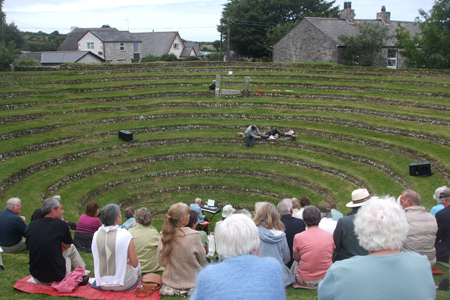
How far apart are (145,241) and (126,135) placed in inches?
501

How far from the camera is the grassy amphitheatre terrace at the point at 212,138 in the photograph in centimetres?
1479

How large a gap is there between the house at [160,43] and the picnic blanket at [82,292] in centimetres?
5223

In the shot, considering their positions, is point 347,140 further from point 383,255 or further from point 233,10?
Answer: point 233,10

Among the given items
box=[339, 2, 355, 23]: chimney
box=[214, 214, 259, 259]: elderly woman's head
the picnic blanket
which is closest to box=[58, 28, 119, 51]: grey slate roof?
box=[339, 2, 355, 23]: chimney

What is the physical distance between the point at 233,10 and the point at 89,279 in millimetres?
45537

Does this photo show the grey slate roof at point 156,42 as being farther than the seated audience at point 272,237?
Yes

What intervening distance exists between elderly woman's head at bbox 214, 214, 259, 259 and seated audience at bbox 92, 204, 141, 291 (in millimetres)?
2883

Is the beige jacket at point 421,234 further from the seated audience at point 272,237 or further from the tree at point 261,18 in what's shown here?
the tree at point 261,18

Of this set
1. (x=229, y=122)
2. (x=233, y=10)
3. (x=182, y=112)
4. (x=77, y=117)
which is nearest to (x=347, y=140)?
(x=229, y=122)

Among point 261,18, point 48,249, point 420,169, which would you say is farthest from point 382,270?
point 261,18

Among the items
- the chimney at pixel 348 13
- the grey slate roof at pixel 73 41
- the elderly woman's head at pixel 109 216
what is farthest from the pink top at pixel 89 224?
the grey slate roof at pixel 73 41

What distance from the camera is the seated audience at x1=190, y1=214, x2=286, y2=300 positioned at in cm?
247

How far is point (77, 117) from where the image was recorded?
19.9m

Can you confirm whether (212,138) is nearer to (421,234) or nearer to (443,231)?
(443,231)
